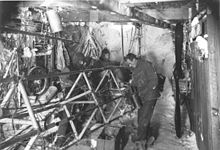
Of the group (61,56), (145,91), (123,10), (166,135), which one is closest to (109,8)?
(123,10)

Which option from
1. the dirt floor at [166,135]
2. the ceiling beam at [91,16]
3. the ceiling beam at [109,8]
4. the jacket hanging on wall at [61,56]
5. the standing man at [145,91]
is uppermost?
the ceiling beam at [91,16]

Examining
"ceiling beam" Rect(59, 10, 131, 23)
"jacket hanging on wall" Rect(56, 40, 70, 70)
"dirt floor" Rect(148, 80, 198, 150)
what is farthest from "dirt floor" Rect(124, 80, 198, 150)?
"jacket hanging on wall" Rect(56, 40, 70, 70)

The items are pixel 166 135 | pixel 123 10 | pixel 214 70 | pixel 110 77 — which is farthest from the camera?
pixel 110 77

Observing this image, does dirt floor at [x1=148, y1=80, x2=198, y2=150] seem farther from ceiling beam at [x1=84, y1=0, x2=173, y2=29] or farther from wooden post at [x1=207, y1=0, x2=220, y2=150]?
ceiling beam at [x1=84, y1=0, x2=173, y2=29]

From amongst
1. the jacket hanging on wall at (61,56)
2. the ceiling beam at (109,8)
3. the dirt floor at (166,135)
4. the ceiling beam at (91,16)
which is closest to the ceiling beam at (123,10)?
the ceiling beam at (109,8)

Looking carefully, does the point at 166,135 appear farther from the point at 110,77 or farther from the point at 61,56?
the point at 61,56

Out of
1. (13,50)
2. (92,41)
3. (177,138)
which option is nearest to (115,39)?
(92,41)

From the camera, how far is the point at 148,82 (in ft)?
15.5

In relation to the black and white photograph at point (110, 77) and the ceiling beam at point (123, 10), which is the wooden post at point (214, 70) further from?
the ceiling beam at point (123, 10)

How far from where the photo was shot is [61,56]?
7402 millimetres

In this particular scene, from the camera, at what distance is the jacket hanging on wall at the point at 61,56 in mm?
7410

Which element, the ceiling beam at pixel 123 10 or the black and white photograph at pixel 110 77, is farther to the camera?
the black and white photograph at pixel 110 77

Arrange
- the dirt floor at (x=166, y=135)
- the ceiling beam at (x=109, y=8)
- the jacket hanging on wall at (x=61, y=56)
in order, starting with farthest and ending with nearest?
the jacket hanging on wall at (x=61, y=56)
the dirt floor at (x=166, y=135)
the ceiling beam at (x=109, y=8)

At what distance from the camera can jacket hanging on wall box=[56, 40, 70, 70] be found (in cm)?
741
